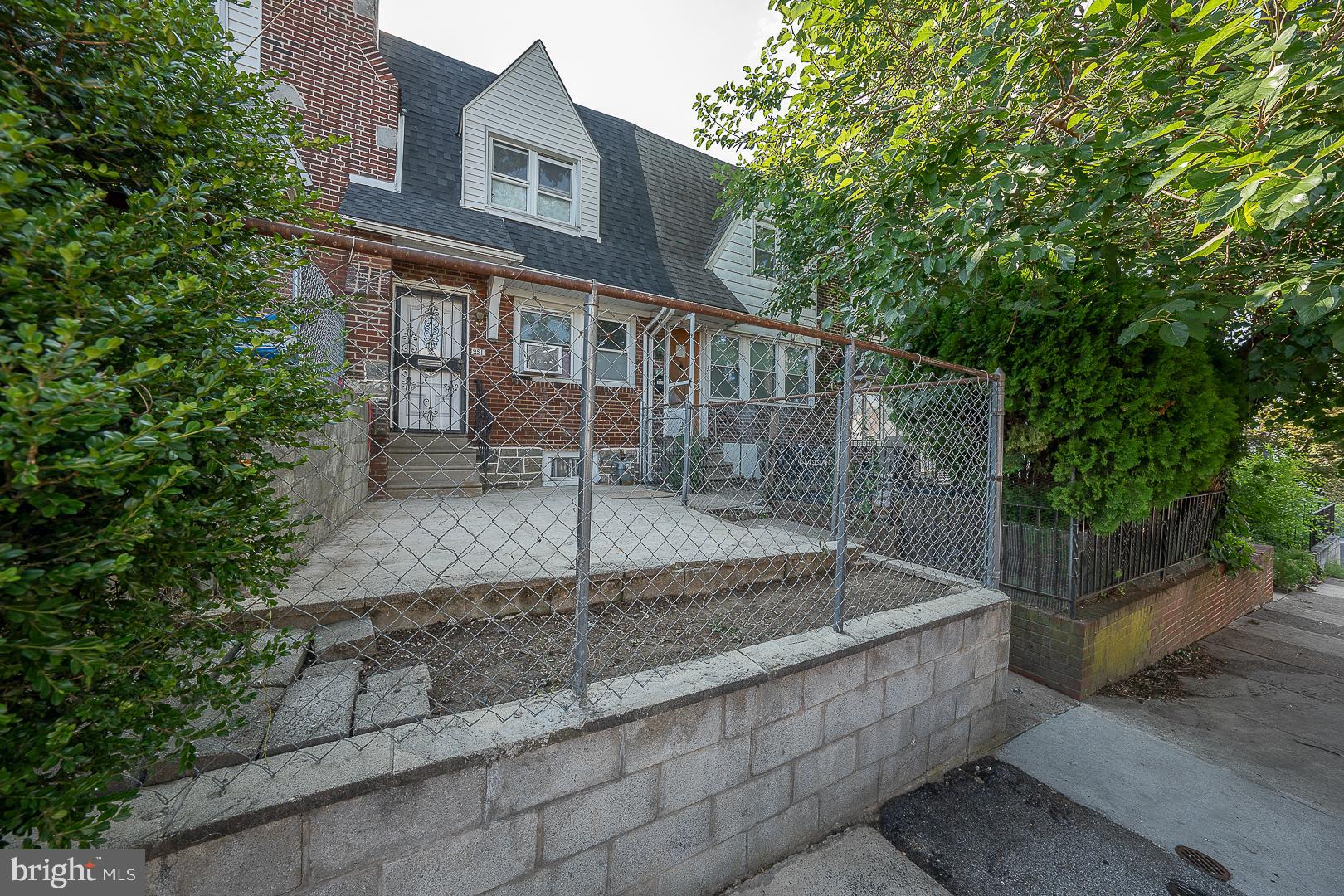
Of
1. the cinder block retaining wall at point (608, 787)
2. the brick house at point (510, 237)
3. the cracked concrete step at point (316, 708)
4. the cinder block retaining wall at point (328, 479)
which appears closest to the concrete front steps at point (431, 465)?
the brick house at point (510, 237)

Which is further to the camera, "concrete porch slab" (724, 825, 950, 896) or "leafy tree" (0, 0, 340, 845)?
"concrete porch slab" (724, 825, 950, 896)

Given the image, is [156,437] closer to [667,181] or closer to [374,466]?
[374,466]

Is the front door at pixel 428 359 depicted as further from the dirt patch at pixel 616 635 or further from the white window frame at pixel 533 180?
the white window frame at pixel 533 180

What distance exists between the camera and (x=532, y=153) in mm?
7672

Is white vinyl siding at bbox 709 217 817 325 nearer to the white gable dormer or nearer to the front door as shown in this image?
the white gable dormer

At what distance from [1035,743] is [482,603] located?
3.24 m

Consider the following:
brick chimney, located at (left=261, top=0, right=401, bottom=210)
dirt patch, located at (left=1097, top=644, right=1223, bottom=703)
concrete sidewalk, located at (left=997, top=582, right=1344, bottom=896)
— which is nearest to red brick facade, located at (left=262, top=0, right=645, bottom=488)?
brick chimney, located at (left=261, top=0, right=401, bottom=210)

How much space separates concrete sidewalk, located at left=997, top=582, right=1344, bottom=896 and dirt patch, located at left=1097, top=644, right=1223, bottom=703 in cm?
8

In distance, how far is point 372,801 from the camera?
3.94 ft

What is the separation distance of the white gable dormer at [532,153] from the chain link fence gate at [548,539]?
1945 mm

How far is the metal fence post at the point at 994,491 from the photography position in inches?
114

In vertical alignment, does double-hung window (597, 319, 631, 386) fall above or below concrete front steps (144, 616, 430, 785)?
above

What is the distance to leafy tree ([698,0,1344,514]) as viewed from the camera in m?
1.79

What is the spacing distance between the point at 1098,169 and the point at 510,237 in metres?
6.39
